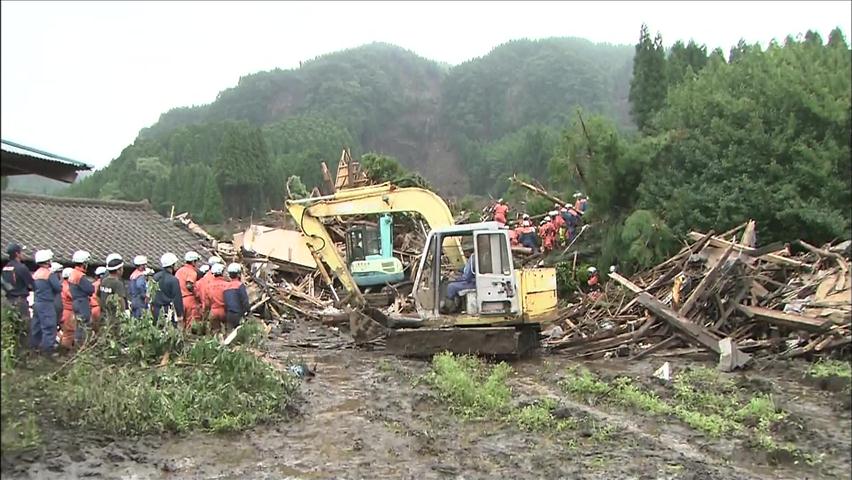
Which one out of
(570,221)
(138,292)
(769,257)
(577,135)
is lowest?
(138,292)

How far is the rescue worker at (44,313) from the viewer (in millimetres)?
9711

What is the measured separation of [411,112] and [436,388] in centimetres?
11139

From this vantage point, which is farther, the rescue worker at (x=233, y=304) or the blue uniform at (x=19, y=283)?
the rescue worker at (x=233, y=304)

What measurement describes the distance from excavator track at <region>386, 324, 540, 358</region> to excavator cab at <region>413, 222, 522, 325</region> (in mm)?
199

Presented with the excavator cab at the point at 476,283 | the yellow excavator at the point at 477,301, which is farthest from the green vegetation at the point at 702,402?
the excavator cab at the point at 476,283

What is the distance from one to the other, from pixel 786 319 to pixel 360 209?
24.6ft

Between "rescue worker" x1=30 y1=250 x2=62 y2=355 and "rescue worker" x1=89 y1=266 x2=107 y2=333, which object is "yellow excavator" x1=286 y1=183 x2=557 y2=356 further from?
"rescue worker" x1=30 y1=250 x2=62 y2=355

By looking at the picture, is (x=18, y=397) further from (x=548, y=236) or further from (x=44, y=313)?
(x=548, y=236)

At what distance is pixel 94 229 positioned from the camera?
2188 cm

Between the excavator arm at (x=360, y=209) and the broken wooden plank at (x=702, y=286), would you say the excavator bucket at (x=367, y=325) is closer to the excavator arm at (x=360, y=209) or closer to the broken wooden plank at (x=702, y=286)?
the excavator arm at (x=360, y=209)

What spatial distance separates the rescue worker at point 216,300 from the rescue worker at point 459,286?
11.0 feet

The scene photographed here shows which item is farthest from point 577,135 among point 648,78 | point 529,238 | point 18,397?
point 648,78

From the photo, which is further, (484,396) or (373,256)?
(373,256)

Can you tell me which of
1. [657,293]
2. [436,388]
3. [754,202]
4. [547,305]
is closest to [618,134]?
[754,202]
